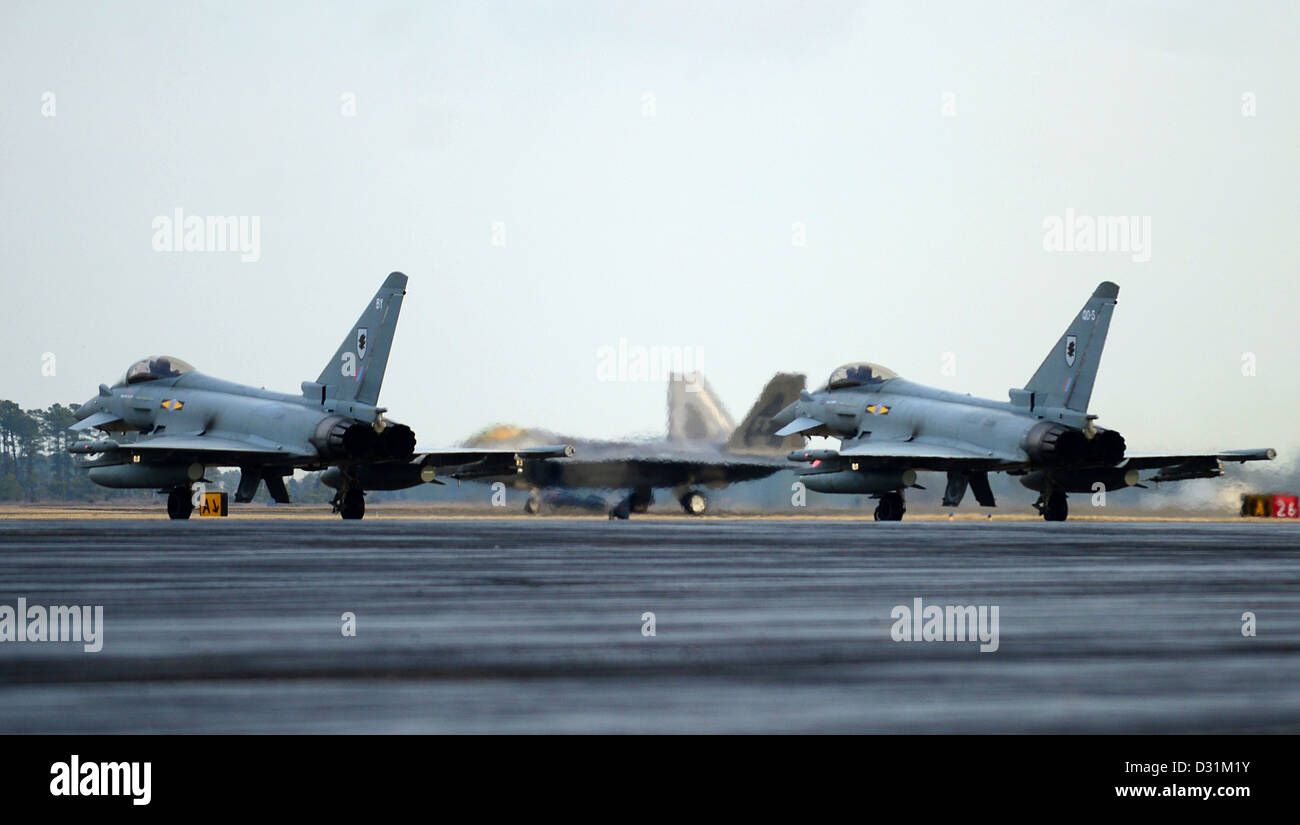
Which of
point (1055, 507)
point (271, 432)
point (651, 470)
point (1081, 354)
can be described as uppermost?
point (1081, 354)

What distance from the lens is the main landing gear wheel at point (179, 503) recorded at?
128ft

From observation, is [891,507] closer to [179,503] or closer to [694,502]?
[694,502]

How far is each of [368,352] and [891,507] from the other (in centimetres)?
1434

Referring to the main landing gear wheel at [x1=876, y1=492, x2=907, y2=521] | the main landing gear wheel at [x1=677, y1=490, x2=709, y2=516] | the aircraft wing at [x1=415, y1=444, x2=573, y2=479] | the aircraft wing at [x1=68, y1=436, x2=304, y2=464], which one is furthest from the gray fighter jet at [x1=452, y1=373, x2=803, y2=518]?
the aircraft wing at [x1=68, y1=436, x2=304, y2=464]

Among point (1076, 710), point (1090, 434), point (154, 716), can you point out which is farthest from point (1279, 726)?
point (1090, 434)

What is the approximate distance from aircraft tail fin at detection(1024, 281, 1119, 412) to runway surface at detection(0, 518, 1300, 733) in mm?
19493

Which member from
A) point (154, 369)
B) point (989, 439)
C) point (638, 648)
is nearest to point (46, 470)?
point (154, 369)

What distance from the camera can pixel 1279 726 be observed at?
6.52 meters

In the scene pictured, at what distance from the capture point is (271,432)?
39.4 m

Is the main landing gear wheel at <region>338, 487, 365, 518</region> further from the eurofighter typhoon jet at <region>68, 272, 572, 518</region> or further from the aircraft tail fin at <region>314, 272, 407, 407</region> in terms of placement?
the aircraft tail fin at <region>314, 272, 407, 407</region>

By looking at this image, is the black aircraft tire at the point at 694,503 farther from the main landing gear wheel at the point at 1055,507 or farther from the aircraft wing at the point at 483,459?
the main landing gear wheel at the point at 1055,507

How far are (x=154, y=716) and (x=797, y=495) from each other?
43487 millimetres

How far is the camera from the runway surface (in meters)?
6.81
